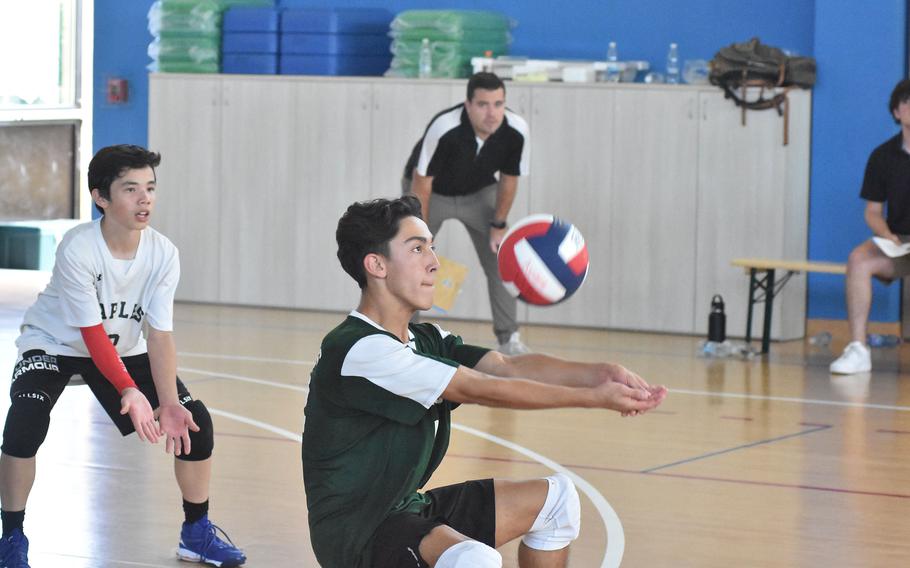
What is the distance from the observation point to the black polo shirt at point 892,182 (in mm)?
8703

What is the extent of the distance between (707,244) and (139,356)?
6287 mm

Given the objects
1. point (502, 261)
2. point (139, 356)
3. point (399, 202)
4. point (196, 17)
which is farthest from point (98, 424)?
point (196, 17)

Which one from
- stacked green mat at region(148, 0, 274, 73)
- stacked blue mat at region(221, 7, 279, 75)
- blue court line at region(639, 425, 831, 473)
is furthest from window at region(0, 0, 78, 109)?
blue court line at region(639, 425, 831, 473)

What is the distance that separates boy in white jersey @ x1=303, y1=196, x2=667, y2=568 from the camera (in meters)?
3.25

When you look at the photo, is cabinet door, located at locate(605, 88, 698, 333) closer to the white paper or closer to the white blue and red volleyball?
the white paper

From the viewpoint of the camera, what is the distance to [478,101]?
8383 mm

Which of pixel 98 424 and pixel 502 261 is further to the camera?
pixel 98 424

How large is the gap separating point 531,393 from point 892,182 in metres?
6.04

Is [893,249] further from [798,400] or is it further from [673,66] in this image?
[673,66]

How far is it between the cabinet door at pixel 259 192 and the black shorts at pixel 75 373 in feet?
22.3

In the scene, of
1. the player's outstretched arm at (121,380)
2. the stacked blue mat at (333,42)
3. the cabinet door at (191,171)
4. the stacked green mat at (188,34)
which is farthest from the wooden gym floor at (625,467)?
the stacked green mat at (188,34)

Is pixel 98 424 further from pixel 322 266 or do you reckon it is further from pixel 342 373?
pixel 322 266

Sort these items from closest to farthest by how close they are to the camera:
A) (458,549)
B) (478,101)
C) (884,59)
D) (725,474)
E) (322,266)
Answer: (458,549) < (725,474) < (478,101) < (884,59) < (322,266)

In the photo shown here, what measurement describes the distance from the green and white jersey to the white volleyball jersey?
1.21 meters
